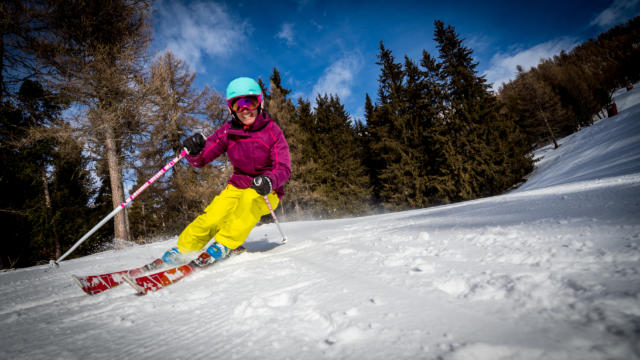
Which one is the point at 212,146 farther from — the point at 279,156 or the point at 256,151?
the point at 279,156

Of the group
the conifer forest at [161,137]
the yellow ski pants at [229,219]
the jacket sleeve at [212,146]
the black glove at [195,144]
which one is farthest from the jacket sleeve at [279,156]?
the conifer forest at [161,137]

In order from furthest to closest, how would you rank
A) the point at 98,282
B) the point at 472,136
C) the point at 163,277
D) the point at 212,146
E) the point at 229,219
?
1. the point at 472,136
2. the point at 212,146
3. the point at 229,219
4. the point at 98,282
5. the point at 163,277

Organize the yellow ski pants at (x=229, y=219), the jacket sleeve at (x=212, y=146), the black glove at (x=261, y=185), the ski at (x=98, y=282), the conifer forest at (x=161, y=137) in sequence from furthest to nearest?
the conifer forest at (x=161, y=137), the jacket sleeve at (x=212, y=146), the yellow ski pants at (x=229, y=219), the black glove at (x=261, y=185), the ski at (x=98, y=282)

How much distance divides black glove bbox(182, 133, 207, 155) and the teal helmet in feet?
1.83

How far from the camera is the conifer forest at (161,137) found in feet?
26.0

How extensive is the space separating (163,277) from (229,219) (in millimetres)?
780

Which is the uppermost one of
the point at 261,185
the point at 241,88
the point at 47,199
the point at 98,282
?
→ the point at 47,199

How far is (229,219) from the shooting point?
253 centimetres

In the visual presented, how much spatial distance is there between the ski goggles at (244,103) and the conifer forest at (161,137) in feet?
24.2

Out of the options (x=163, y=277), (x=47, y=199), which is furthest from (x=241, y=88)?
(x=47, y=199)

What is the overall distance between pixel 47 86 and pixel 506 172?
71.2 ft

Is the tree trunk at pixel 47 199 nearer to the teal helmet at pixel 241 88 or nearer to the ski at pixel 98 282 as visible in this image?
the ski at pixel 98 282

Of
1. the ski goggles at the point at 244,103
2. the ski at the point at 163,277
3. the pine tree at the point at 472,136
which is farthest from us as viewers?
the pine tree at the point at 472,136

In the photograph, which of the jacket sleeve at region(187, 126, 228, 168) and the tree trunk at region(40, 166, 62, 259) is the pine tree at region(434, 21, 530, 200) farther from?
the tree trunk at region(40, 166, 62, 259)
